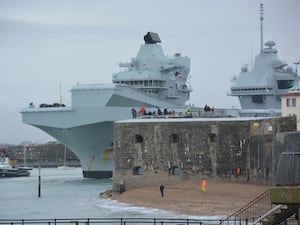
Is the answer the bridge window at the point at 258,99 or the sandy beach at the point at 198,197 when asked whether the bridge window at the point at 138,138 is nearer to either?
the sandy beach at the point at 198,197

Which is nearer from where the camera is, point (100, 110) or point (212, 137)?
point (212, 137)

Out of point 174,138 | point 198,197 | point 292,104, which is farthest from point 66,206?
point 292,104

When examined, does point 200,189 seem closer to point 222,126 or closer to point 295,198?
point 222,126

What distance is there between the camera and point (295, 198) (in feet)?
58.1

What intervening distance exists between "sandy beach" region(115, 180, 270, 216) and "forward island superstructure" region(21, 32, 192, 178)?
22931mm

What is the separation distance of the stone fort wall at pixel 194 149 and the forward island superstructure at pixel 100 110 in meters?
19.8

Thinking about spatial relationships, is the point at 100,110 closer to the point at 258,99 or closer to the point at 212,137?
the point at 212,137

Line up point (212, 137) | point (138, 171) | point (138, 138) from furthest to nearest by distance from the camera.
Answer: point (138, 171), point (138, 138), point (212, 137)

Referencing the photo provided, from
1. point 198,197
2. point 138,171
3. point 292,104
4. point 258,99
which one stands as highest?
point 258,99

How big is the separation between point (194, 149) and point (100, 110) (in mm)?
23275

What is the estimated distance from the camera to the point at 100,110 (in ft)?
224

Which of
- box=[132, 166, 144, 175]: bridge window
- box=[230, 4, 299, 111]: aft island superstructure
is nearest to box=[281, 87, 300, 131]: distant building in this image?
box=[132, 166, 144, 175]: bridge window

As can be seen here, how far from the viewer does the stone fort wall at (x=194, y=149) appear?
141 ft

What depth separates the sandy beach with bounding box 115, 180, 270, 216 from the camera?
1503 inches
